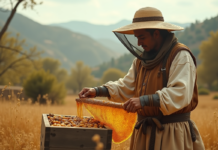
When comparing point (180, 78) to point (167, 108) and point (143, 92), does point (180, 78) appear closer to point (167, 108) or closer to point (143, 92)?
point (167, 108)

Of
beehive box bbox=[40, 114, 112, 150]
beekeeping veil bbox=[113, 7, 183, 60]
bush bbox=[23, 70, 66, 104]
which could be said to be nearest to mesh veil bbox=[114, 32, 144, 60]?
beekeeping veil bbox=[113, 7, 183, 60]

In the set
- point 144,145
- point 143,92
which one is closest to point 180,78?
point 143,92

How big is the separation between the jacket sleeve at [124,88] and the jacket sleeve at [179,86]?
74cm

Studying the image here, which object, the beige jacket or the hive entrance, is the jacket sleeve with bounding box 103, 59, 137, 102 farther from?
the beige jacket

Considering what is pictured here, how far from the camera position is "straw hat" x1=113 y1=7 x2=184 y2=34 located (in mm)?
2682

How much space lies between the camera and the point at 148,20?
2.80 m

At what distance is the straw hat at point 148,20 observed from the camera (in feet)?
8.80

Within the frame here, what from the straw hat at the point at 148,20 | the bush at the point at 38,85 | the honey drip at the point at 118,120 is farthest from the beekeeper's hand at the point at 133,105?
the bush at the point at 38,85

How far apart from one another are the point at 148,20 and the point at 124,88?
2.82ft

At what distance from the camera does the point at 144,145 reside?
277cm

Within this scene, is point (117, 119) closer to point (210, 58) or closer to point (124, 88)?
point (124, 88)

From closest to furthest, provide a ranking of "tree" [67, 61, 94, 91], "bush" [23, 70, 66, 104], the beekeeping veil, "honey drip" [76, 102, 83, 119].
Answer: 1. the beekeeping veil
2. "honey drip" [76, 102, 83, 119]
3. "bush" [23, 70, 66, 104]
4. "tree" [67, 61, 94, 91]

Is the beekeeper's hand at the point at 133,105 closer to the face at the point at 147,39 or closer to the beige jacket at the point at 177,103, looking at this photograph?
the beige jacket at the point at 177,103

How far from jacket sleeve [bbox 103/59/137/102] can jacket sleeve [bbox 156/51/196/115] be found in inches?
29.2
